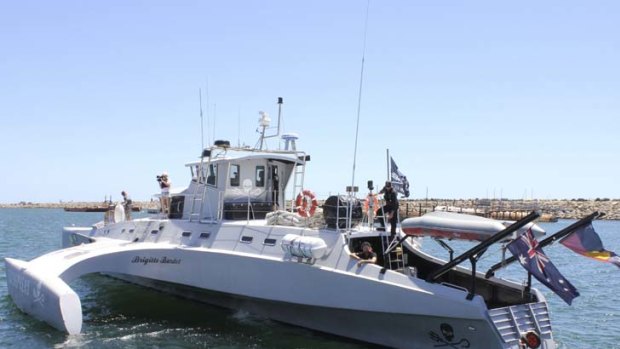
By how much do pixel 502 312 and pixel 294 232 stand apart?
4.57 metres

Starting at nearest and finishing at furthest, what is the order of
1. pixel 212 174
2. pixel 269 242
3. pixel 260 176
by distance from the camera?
pixel 269 242 → pixel 212 174 → pixel 260 176

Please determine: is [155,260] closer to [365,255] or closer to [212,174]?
[212,174]

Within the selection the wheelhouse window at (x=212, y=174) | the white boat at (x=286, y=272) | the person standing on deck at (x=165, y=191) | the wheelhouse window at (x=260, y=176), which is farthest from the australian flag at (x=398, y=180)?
the person standing on deck at (x=165, y=191)

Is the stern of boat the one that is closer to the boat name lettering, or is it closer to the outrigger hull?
the outrigger hull

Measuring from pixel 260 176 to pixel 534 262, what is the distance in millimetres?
8054

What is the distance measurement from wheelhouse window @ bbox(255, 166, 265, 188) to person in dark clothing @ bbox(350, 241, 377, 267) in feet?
16.1

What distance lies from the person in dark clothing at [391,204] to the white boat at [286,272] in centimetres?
35

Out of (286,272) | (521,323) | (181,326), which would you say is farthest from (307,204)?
(521,323)

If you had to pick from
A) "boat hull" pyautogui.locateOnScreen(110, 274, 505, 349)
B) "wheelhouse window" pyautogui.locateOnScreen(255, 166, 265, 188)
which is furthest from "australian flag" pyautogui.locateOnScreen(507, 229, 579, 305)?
"wheelhouse window" pyautogui.locateOnScreen(255, 166, 265, 188)

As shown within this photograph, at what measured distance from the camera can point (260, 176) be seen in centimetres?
1538

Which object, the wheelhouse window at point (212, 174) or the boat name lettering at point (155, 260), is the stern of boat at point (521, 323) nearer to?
the boat name lettering at point (155, 260)

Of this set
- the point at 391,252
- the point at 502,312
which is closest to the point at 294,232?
the point at 391,252

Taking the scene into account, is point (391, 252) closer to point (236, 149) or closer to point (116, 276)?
point (236, 149)

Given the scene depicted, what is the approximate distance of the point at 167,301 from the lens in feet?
49.5
